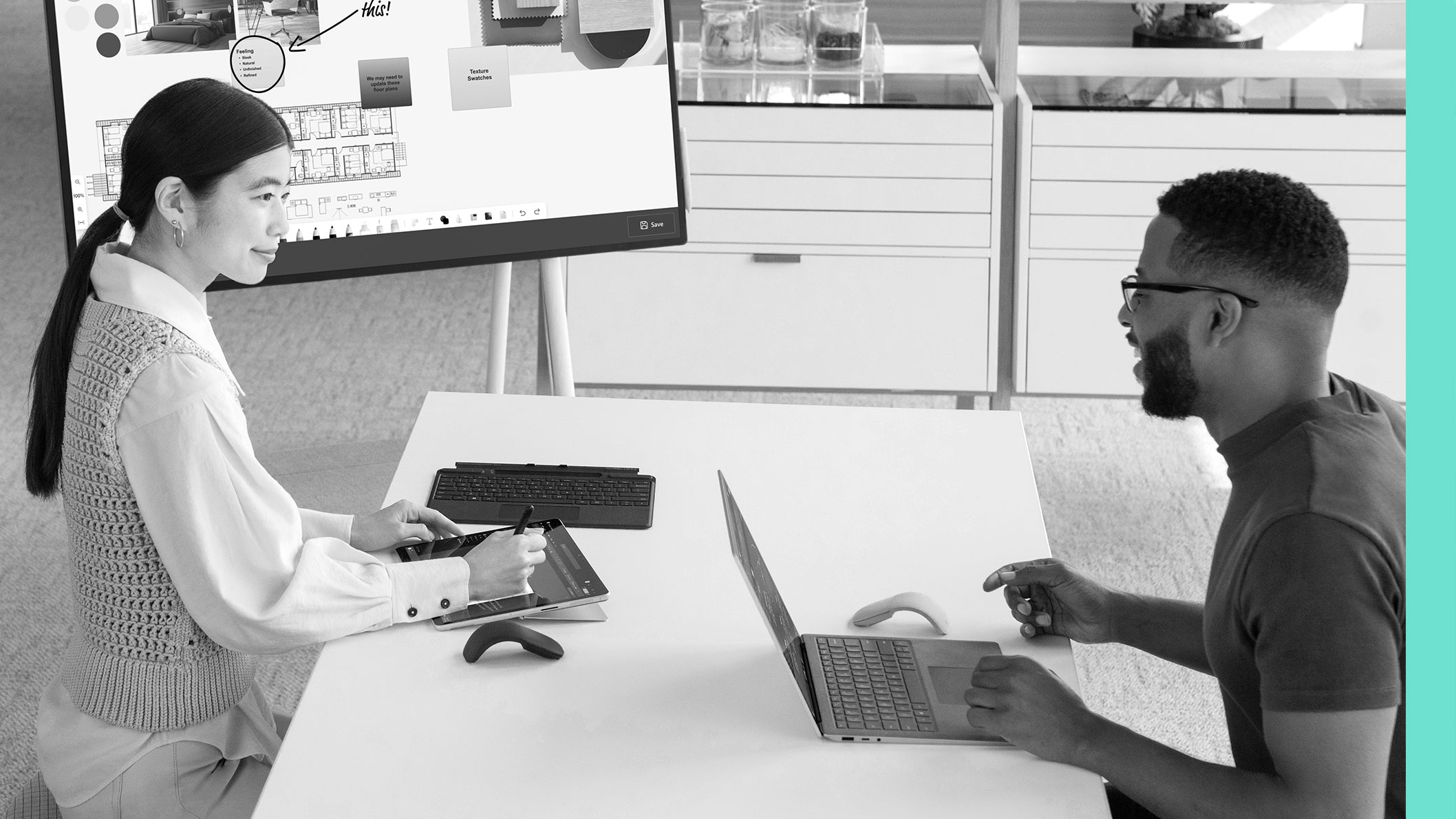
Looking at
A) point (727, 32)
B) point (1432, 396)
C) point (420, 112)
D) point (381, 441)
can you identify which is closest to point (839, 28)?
point (727, 32)

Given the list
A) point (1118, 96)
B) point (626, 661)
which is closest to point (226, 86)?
point (626, 661)

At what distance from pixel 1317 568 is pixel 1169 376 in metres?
0.28

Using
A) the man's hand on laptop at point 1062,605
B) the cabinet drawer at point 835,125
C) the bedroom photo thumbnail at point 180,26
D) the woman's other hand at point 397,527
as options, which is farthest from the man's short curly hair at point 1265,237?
the cabinet drawer at point 835,125

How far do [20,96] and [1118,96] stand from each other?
459cm

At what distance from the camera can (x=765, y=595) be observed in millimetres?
1262

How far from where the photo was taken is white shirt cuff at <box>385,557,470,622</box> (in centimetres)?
143

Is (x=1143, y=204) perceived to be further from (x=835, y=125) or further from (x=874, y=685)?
(x=874, y=685)

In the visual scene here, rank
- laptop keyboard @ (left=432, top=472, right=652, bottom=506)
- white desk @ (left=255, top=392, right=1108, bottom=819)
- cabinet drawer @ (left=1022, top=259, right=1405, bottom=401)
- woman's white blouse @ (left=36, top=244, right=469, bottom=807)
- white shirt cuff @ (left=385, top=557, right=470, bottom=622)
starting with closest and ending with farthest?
white desk @ (left=255, top=392, right=1108, bottom=819) < woman's white blouse @ (left=36, top=244, right=469, bottom=807) < white shirt cuff @ (left=385, top=557, right=470, bottom=622) < laptop keyboard @ (left=432, top=472, right=652, bottom=506) < cabinet drawer @ (left=1022, top=259, right=1405, bottom=401)

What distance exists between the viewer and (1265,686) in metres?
1.12

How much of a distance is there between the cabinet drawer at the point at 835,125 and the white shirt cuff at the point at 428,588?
1706mm

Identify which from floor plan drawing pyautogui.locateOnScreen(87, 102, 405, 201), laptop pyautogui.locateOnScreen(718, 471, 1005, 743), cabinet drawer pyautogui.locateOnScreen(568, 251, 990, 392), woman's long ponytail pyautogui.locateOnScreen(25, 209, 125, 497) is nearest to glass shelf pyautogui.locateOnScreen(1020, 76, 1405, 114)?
cabinet drawer pyautogui.locateOnScreen(568, 251, 990, 392)

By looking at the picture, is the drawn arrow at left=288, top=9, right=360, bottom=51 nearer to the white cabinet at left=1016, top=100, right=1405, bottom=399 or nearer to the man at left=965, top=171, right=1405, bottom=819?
the man at left=965, top=171, right=1405, bottom=819

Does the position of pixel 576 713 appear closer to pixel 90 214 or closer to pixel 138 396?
pixel 138 396

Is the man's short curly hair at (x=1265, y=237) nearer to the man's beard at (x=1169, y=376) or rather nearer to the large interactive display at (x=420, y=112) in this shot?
the man's beard at (x=1169, y=376)
